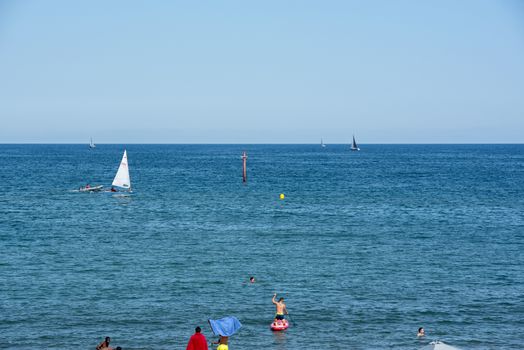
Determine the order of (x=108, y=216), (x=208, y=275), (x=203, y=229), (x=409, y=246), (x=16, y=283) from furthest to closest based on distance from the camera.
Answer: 1. (x=108, y=216)
2. (x=203, y=229)
3. (x=409, y=246)
4. (x=208, y=275)
5. (x=16, y=283)

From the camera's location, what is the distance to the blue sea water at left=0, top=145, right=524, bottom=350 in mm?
33250

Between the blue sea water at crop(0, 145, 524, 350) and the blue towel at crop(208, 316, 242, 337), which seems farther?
the blue sea water at crop(0, 145, 524, 350)

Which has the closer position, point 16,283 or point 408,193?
point 16,283

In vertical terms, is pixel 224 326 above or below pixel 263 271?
above

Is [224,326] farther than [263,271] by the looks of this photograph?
No

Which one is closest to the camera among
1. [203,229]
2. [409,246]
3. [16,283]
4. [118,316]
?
[118,316]

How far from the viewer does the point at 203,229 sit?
210ft

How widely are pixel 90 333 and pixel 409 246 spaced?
31364 millimetres

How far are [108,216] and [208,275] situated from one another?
3279 cm

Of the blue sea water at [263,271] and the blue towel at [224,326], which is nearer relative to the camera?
the blue towel at [224,326]

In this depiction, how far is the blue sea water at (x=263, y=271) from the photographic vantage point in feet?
109

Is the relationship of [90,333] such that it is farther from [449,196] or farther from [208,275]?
[449,196]

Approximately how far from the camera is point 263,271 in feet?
152

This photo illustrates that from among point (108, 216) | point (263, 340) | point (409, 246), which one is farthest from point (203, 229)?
point (263, 340)
